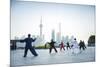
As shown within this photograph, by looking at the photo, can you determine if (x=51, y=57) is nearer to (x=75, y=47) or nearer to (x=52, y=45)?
(x=52, y=45)

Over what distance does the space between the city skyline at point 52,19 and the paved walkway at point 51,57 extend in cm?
15

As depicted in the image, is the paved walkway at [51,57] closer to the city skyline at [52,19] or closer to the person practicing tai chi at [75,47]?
the person practicing tai chi at [75,47]

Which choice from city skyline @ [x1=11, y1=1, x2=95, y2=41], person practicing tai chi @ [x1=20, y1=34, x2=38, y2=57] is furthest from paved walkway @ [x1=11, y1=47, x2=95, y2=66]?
city skyline @ [x1=11, y1=1, x2=95, y2=41]

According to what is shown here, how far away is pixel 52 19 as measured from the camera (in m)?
1.66

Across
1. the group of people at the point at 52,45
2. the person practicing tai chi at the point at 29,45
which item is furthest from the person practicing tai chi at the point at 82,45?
the person practicing tai chi at the point at 29,45

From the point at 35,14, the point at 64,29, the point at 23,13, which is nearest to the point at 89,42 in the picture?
the point at 64,29

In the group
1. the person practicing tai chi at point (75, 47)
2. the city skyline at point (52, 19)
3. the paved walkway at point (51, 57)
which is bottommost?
the paved walkway at point (51, 57)

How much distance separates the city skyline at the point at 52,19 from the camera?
1563 mm

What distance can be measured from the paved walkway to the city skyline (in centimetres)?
15

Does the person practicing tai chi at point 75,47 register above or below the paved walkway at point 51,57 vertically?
above

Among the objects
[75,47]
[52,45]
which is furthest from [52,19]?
[75,47]

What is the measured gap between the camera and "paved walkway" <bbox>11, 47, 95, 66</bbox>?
155 centimetres

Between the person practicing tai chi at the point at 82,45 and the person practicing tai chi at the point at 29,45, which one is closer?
the person practicing tai chi at the point at 29,45

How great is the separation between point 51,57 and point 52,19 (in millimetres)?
377
